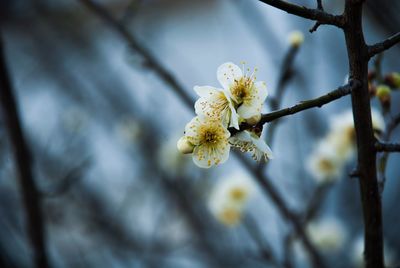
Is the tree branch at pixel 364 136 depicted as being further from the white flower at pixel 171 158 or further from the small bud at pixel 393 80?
the white flower at pixel 171 158

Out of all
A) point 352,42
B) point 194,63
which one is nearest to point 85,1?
point 352,42

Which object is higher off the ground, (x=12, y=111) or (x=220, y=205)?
(x=220, y=205)

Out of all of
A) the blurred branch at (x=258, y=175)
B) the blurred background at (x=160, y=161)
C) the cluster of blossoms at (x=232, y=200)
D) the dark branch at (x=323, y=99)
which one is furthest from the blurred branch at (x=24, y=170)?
the dark branch at (x=323, y=99)

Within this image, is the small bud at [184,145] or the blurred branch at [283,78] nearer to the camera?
the small bud at [184,145]

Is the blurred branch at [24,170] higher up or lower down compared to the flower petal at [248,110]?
higher up

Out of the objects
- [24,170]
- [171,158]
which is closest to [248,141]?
[24,170]

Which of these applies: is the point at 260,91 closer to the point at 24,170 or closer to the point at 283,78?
the point at 283,78

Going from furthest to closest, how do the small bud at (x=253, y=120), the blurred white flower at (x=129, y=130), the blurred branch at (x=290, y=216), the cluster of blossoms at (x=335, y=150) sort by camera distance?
the blurred white flower at (x=129, y=130) < the cluster of blossoms at (x=335, y=150) < the blurred branch at (x=290, y=216) < the small bud at (x=253, y=120)

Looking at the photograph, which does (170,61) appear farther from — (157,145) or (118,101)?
(157,145)
